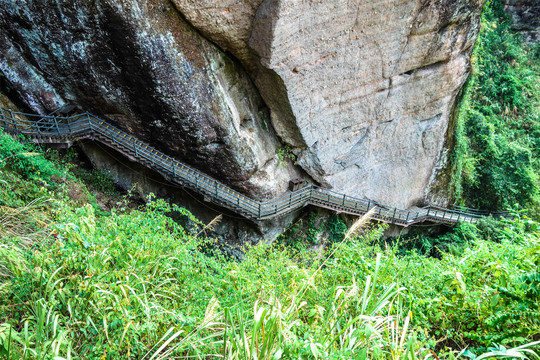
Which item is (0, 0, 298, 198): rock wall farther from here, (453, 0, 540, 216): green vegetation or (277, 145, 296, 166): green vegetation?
(453, 0, 540, 216): green vegetation

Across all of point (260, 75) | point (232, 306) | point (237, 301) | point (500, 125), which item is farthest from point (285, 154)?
point (500, 125)

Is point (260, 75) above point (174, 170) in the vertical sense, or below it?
above

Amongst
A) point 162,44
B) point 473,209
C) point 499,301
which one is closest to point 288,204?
point 162,44

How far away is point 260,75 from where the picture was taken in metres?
11.6

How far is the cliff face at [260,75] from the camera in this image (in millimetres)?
9016

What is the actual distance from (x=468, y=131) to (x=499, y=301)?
1674 cm

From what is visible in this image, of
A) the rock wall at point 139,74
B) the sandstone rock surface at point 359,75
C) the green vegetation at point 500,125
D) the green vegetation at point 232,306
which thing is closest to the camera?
the green vegetation at point 232,306

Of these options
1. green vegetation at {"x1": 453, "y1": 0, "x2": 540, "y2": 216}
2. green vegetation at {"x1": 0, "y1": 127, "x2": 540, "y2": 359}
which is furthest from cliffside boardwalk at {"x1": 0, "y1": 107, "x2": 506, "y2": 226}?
green vegetation at {"x1": 0, "y1": 127, "x2": 540, "y2": 359}

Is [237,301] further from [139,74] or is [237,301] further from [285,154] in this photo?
[285,154]

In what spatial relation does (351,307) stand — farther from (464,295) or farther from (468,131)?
(468,131)

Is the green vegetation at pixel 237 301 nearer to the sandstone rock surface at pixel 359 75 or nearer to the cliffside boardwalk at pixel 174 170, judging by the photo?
the cliffside boardwalk at pixel 174 170

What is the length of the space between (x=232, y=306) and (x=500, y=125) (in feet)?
65.2

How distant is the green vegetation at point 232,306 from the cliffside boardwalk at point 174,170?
6.05 meters

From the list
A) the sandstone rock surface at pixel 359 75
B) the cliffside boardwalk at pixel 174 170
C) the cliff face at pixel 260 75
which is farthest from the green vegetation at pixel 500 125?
the cliffside boardwalk at pixel 174 170
